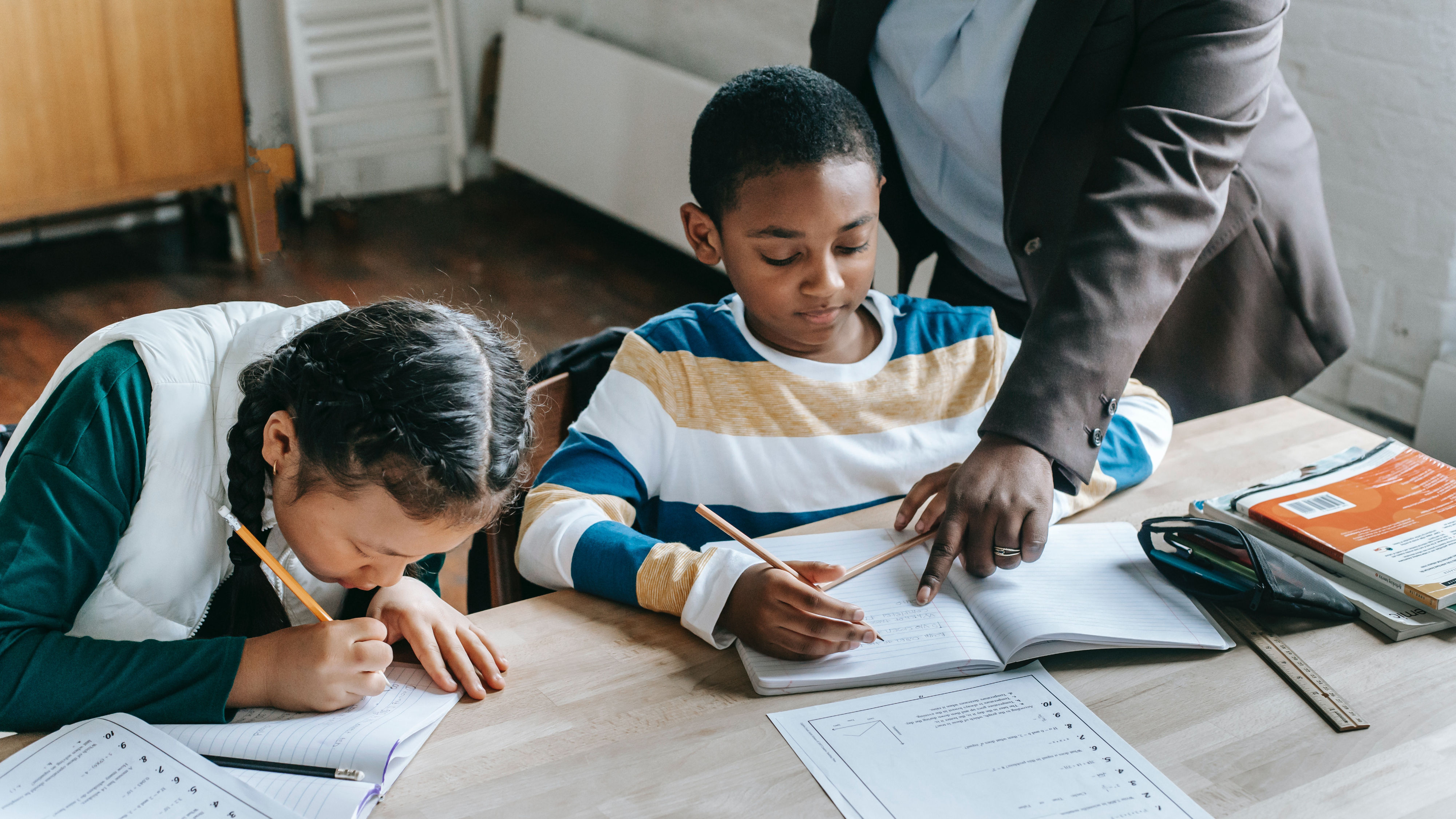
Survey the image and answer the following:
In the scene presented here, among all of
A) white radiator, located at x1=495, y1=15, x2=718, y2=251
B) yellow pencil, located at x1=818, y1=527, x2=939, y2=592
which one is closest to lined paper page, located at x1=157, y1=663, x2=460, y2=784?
yellow pencil, located at x1=818, y1=527, x2=939, y2=592

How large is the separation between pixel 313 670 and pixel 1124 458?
941mm

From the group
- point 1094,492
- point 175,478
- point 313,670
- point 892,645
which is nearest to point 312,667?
point 313,670

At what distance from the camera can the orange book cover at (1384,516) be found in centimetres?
115

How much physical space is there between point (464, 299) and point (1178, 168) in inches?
110

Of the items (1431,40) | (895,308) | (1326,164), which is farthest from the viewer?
(1326,164)

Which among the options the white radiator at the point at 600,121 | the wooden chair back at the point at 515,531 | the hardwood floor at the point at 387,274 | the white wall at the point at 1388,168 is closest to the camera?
the wooden chair back at the point at 515,531

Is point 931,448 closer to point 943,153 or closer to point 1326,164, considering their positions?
point 943,153

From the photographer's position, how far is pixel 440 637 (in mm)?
1067

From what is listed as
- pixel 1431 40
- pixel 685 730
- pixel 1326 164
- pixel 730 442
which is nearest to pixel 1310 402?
pixel 1326 164

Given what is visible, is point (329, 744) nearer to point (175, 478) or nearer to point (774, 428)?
point (175, 478)

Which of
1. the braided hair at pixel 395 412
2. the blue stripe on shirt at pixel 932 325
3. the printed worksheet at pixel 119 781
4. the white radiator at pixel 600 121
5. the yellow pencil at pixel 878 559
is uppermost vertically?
the braided hair at pixel 395 412

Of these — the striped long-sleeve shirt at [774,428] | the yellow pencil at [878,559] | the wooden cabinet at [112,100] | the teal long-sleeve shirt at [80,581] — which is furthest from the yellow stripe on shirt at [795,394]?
the wooden cabinet at [112,100]

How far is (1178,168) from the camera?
52.7 inches

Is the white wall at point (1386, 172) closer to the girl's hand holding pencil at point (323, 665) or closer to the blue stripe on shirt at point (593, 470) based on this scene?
the blue stripe on shirt at point (593, 470)
